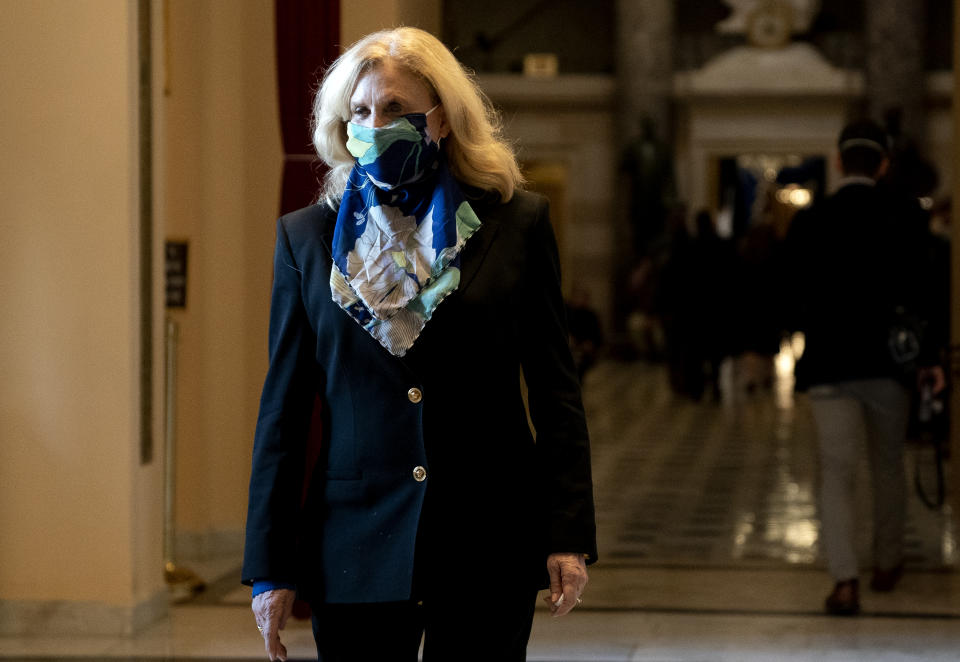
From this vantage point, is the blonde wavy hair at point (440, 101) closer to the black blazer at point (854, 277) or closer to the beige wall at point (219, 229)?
the black blazer at point (854, 277)

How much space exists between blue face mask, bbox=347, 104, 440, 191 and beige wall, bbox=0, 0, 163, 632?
3.43 meters

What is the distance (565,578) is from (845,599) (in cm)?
369

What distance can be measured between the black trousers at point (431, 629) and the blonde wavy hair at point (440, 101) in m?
0.70

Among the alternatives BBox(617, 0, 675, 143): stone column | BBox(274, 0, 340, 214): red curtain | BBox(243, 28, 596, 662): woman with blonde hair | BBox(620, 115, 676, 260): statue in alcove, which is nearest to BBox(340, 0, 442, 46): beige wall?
BBox(274, 0, 340, 214): red curtain

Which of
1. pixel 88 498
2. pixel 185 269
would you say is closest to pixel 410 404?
pixel 88 498

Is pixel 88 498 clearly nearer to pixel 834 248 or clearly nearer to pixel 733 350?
pixel 834 248

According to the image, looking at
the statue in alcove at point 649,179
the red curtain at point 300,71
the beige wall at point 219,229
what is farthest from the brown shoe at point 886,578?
the statue in alcove at point 649,179

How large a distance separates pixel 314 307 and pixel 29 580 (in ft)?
12.3

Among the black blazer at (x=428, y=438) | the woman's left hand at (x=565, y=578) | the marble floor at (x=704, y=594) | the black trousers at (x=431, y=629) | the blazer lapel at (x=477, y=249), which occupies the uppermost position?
the blazer lapel at (x=477, y=249)

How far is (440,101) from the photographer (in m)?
2.46

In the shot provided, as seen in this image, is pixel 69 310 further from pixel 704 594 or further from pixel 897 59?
pixel 897 59

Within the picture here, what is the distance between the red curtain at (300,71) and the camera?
5.76m

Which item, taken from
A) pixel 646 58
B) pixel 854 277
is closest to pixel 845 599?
pixel 854 277

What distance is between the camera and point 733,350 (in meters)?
13.9
